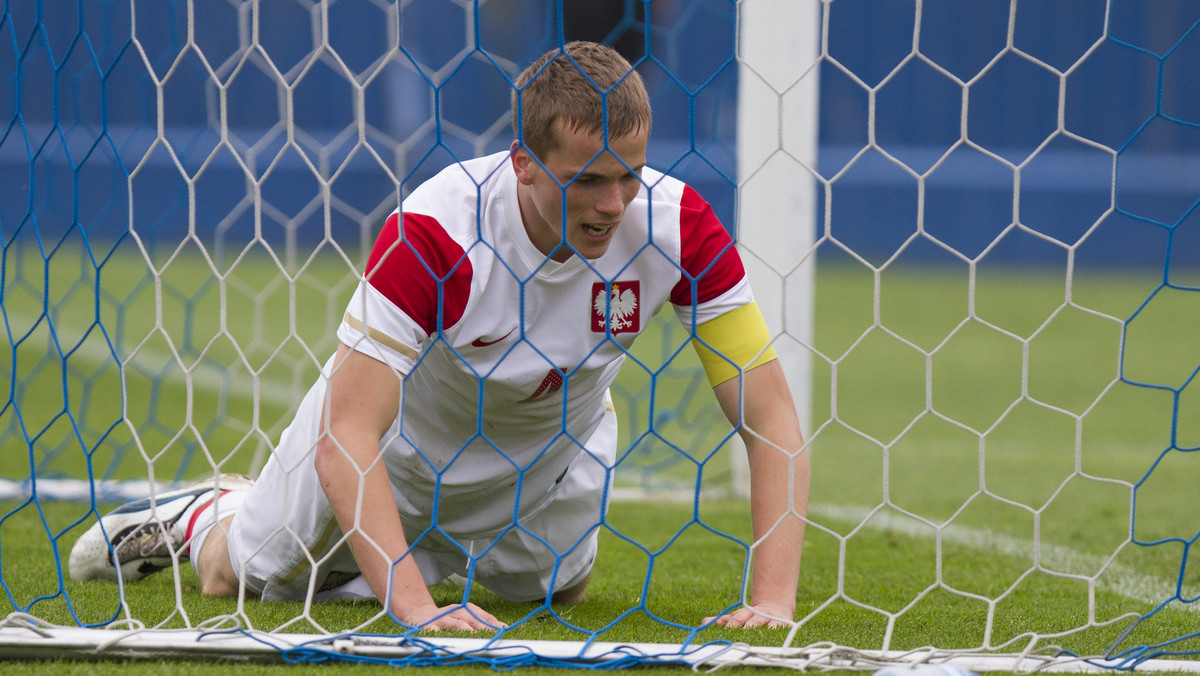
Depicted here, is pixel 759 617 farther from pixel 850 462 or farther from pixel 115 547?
pixel 850 462

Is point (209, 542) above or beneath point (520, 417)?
beneath

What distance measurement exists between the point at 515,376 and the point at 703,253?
15.1 inches

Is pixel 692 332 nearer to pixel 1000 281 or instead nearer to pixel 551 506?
pixel 551 506

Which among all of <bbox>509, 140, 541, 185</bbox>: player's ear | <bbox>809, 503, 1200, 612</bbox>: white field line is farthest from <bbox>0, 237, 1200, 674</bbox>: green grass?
<bbox>509, 140, 541, 185</bbox>: player's ear

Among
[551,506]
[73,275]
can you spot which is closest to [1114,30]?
[73,275]

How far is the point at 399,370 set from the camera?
1960 mm

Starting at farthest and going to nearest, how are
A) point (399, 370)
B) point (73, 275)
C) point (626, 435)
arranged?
point (73, 275) → point (626, 435) → point (399, 370)

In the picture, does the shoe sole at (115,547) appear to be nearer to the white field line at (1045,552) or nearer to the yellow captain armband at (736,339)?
the yellow captain armband at (736,339)

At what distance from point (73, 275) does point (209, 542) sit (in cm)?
722

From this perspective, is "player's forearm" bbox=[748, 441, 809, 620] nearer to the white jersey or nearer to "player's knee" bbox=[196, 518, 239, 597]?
the white jersey

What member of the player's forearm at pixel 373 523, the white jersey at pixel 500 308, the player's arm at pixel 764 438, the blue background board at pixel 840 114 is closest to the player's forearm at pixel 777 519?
the player's arm at pixel 764 438

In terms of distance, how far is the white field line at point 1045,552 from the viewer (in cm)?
254

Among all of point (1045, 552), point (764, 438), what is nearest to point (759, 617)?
point (764, 438)

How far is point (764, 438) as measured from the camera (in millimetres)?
2111
